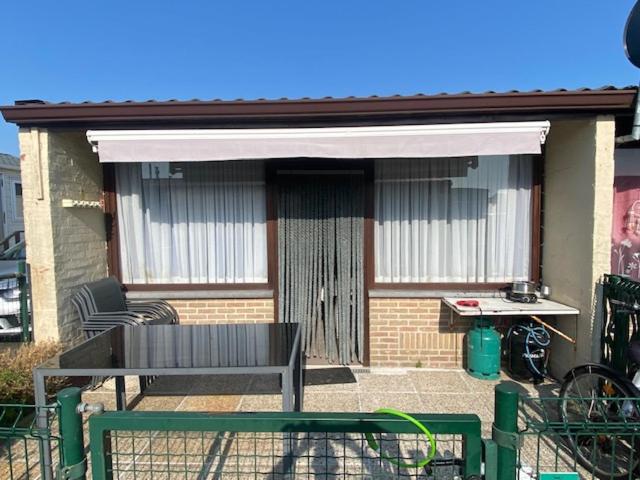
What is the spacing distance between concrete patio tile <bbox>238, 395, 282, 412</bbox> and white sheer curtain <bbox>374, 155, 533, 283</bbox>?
1754mm

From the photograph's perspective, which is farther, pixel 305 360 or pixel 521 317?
pixel 305 360

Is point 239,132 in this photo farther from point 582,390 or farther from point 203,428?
point 582,390

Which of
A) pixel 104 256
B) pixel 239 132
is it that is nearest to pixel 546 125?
pixel 239 132

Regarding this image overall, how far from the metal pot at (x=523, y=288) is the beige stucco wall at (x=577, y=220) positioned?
23 centimetres

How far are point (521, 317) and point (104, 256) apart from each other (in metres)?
4.81

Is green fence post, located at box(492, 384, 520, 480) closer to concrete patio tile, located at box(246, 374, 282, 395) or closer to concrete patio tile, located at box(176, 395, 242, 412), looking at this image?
concrete patio tile, located at box(176, 395, 242, 412)

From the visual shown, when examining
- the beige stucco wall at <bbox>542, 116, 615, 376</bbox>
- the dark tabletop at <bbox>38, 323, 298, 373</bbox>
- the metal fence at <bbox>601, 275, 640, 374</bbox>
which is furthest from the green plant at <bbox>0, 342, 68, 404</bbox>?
the beige stucco wall at <bbox>542, 116, 615, 376</bbox>

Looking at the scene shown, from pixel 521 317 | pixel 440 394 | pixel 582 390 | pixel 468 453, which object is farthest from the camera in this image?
pixel 521 317

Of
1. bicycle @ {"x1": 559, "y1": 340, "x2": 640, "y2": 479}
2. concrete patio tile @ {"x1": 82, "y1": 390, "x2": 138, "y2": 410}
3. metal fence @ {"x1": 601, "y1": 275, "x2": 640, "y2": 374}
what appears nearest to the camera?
bicycle @ {"x1": 559, "y1": 340, "x2": 640, "y2": 479}

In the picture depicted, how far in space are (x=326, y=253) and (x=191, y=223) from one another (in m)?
1.67

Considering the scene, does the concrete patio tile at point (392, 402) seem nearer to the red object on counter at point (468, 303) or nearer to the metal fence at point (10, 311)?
the red object on counter at point (468, 303)

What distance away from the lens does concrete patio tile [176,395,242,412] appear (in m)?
3.48

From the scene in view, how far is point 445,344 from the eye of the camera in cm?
434

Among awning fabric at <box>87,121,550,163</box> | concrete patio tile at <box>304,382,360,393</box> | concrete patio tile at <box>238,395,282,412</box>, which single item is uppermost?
awning fabric at <box>87,121,550,163</box>
